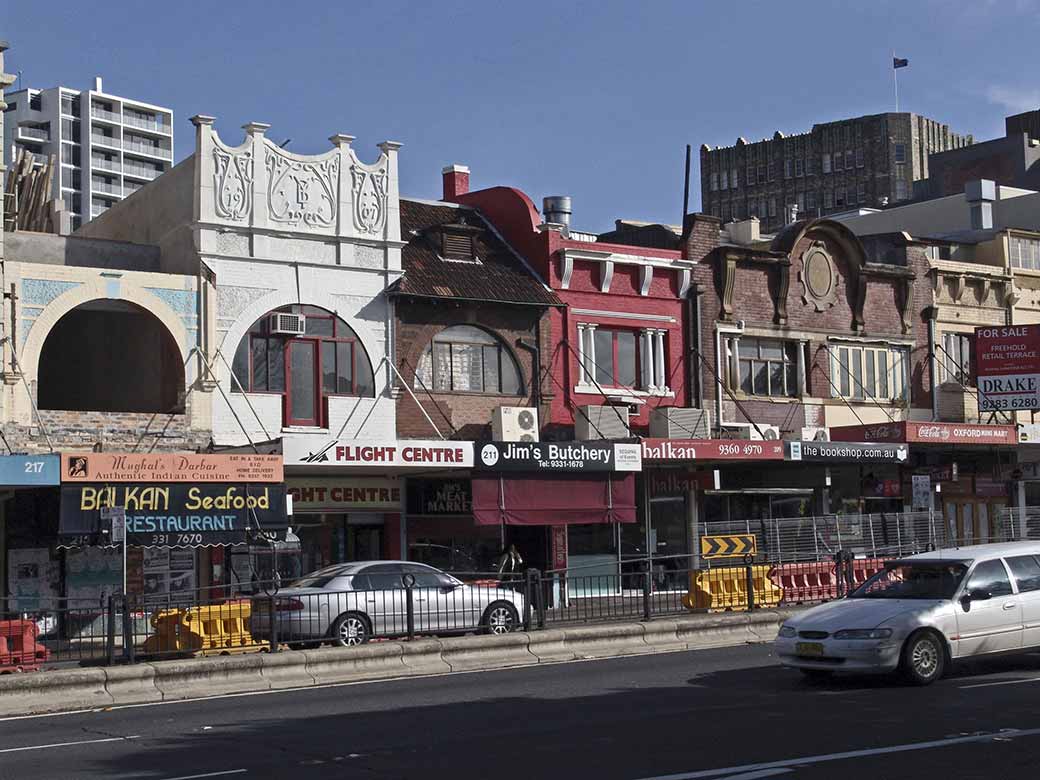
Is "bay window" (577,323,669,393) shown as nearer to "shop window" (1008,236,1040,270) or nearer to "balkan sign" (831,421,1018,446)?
"balkan sign" (831,421,1018,446)

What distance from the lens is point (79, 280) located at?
28.5 m

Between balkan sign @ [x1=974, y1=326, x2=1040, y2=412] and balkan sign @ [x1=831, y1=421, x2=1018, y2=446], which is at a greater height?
balkan sign @ [x1=974, y1=326, x2=1040, y2=412]

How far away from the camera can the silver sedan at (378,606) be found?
71.3 ft

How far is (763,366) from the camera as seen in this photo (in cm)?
3922

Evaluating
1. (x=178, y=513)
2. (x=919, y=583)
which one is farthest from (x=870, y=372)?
(x=919, y=583)

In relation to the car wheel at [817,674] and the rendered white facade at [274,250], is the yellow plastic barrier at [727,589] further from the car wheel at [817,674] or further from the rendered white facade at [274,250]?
the rendered white facade at [274,250]

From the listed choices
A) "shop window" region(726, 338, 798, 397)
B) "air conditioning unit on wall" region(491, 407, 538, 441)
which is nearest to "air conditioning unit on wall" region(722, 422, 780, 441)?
"shop window" region(726, 338, 798, 397)

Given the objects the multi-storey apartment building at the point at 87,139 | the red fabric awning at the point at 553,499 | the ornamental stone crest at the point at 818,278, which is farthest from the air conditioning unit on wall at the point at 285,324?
the multi-storey apartment building at the point at 87,139

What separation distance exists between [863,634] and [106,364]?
1971 centimetres

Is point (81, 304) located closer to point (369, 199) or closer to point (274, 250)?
point (274, 250)

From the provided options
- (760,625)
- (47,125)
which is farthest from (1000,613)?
(47,125)

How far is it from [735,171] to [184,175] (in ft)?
264

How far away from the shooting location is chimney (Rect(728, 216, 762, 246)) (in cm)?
4384

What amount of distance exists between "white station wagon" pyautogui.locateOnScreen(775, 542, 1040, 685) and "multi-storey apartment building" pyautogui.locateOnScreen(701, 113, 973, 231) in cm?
8029
